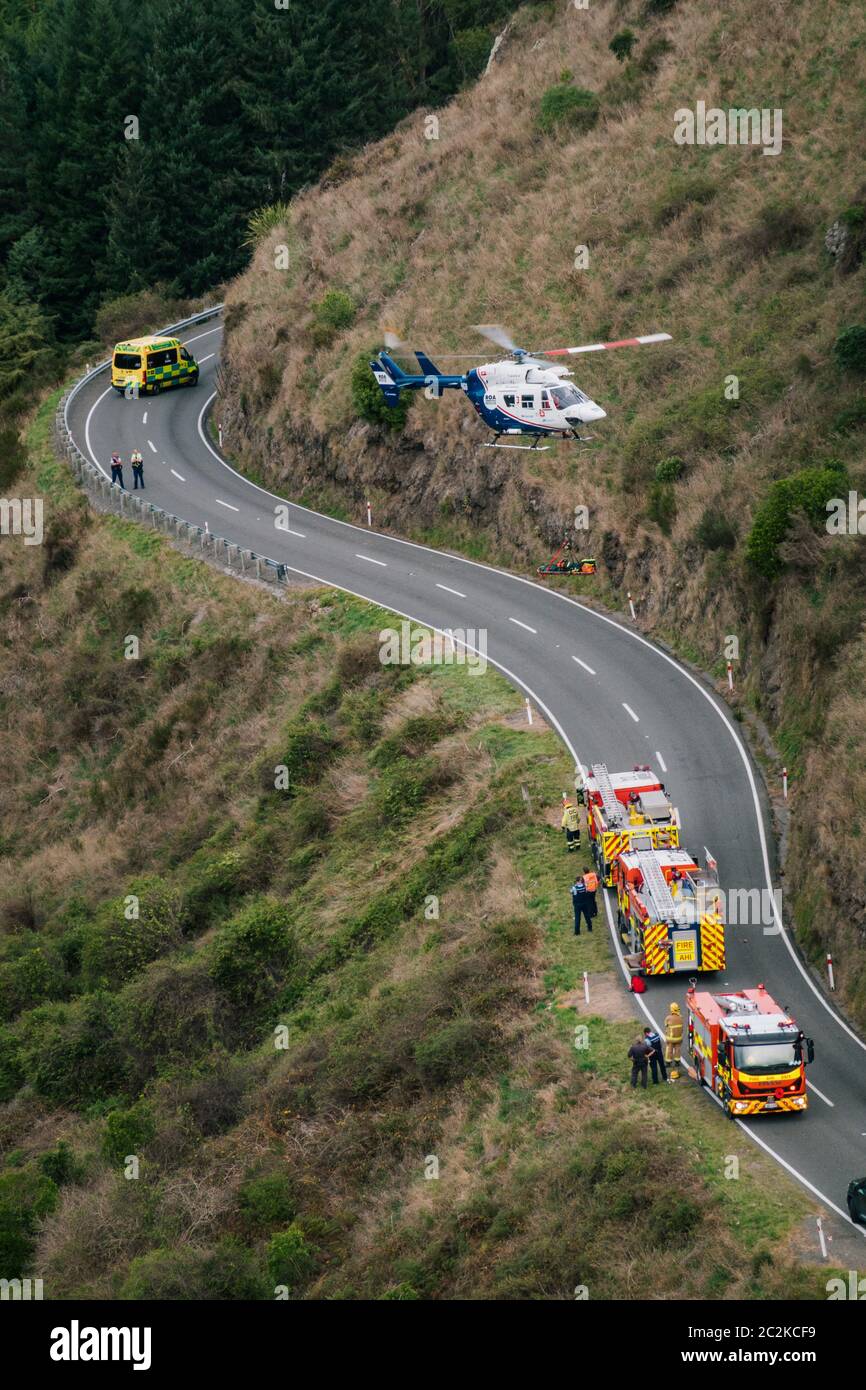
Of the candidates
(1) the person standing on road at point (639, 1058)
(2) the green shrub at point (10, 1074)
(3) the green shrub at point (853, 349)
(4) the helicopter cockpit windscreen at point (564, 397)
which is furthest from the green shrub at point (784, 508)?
(2) the green shrub at point (10, 1074)

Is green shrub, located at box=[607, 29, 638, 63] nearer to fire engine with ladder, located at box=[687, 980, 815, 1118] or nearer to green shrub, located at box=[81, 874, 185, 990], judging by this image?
green shrub, located at box=[81, 874, 185, 990]

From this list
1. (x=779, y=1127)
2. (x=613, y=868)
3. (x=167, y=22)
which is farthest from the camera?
(x=167, y=22)

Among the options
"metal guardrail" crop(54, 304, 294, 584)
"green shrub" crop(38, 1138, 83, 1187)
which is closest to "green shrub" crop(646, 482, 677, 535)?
"metal guardrail" crop(54, 304, 294, 584)

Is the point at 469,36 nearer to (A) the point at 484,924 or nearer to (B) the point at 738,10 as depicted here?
(B) the point at 738,10

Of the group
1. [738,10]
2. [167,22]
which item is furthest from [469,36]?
[738,10]

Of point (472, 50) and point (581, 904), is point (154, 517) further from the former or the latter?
point (472, 50)
